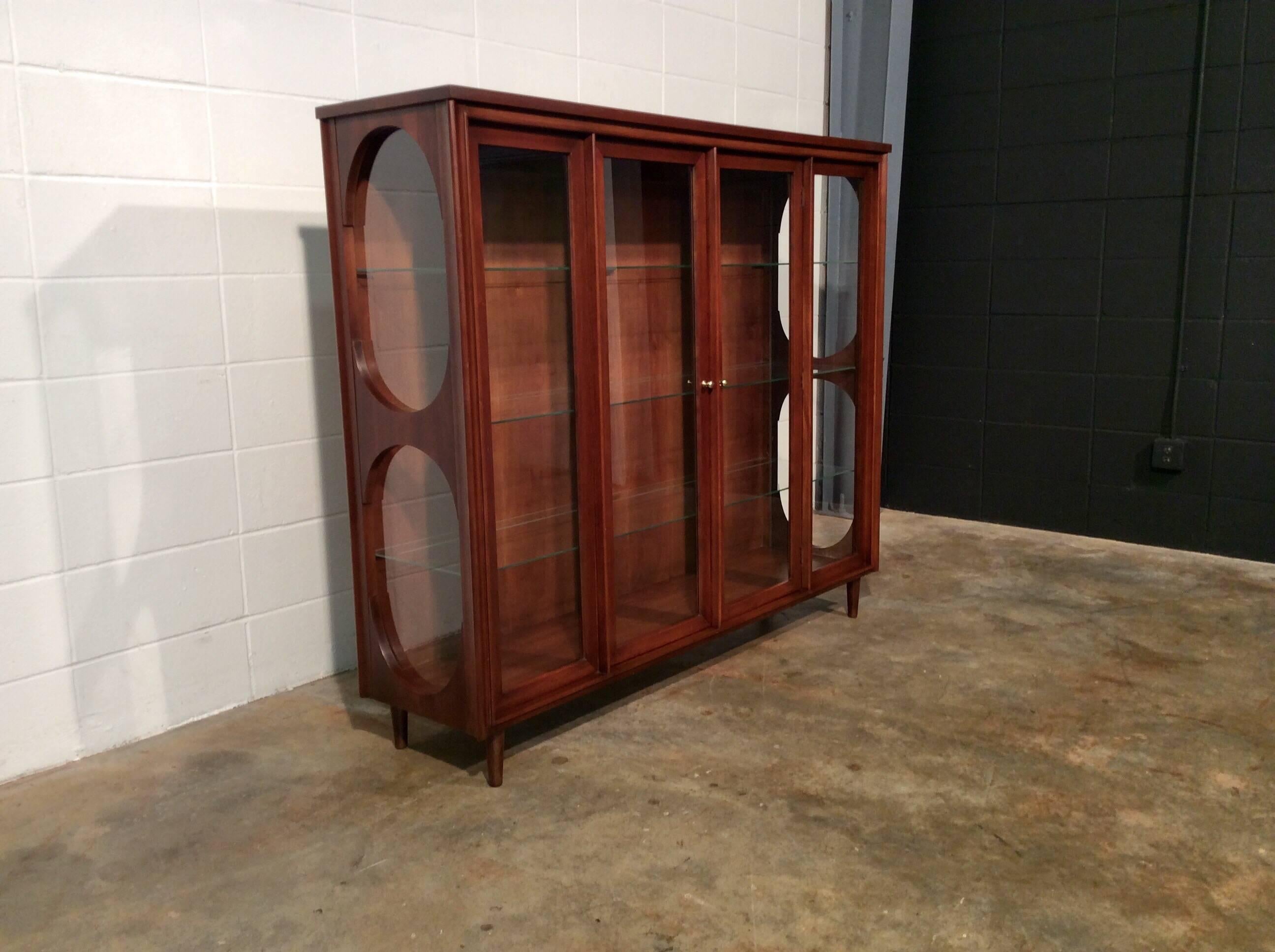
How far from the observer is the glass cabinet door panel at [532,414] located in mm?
2467

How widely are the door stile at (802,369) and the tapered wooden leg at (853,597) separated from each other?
28 cm

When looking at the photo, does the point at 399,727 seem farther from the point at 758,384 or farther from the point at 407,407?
the point at 758,384

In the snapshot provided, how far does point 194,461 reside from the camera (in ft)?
9.34

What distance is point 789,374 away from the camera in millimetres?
3285

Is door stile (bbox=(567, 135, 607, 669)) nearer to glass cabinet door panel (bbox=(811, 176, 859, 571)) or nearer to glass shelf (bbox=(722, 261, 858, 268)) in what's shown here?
glass shelf (bbox=(722, 261, 858, 268))

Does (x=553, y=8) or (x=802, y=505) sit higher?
(x=553, y=8)

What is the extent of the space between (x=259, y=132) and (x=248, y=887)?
179 cm

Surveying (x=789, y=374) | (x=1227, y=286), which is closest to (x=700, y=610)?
(x=789, y=374)

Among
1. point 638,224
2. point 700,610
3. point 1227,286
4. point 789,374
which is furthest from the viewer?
point 1227,286

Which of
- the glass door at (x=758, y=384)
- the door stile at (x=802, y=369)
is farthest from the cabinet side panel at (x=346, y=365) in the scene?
the door stile at (x=802, y=369)

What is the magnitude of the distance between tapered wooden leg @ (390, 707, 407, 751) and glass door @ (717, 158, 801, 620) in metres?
0.91

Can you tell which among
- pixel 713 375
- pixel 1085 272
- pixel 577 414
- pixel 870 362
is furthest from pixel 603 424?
pixel 1085 272

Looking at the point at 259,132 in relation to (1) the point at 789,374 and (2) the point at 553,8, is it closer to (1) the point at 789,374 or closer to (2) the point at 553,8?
(2) the point at 553,8

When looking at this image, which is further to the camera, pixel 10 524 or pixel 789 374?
pixel 789 374
